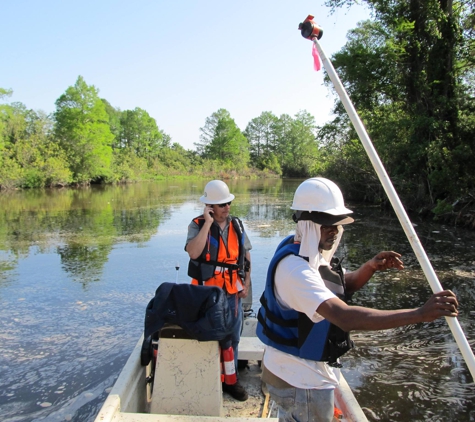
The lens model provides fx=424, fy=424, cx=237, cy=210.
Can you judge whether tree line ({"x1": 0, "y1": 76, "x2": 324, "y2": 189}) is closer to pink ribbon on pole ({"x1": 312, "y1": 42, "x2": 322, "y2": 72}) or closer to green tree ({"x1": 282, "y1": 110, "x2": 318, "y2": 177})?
green tree ({"x1": 282, "y1": 110, "x2": 318, "y2": 177})

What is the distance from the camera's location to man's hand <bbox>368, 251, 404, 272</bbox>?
2543 millimetres

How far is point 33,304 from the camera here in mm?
7625

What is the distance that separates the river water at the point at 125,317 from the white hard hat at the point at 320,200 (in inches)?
112

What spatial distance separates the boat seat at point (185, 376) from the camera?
3289mm

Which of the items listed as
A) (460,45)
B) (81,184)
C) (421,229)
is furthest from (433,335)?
(81,184)

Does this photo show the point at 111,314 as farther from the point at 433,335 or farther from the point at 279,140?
the point at 279,140

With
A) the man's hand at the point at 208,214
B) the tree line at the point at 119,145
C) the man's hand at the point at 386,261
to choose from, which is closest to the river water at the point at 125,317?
the man's hand at the point at 208,214

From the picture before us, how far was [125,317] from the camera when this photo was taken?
706 centimetres

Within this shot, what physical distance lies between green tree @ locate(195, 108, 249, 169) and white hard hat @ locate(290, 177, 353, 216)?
266 ft

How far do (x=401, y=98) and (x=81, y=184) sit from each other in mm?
37247

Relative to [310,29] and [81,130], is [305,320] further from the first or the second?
[81,130]

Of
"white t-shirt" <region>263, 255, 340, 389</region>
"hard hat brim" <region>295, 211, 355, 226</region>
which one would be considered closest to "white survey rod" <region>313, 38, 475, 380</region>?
"hard hat brim" <region>295, 211, 355, 226</region>

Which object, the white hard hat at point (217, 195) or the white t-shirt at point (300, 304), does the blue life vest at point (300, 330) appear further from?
the white hard hat at point (217, 195)

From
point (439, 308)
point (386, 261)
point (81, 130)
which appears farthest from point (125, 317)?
point (81, 130)
